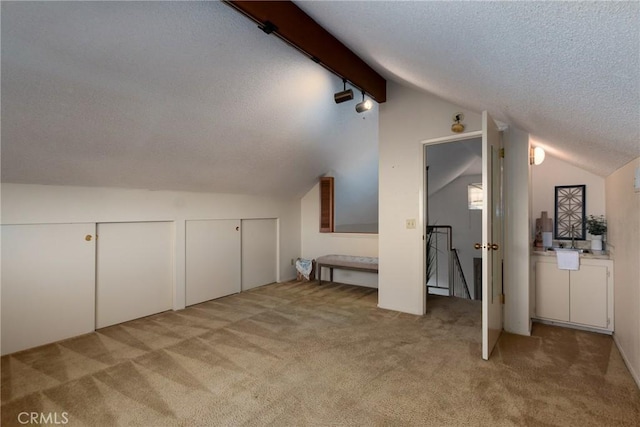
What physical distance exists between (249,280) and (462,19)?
457 centimetres

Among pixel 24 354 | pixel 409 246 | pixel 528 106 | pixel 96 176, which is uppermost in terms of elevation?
pixel 528 106

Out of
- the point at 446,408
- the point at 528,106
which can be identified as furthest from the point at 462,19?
the point at 446,408

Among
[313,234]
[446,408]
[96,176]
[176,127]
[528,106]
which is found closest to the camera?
[446,408]

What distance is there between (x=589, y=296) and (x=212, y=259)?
449cm

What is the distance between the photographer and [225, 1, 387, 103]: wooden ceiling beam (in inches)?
77.9

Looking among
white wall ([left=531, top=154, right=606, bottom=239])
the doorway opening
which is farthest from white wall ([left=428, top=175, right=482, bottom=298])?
white wall ([left=531, top=154, right=606, bottom=239])

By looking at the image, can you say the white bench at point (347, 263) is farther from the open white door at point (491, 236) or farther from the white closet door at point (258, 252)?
the open white door at point (491, 236)

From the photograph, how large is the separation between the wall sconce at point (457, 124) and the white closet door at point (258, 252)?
329 centimetres

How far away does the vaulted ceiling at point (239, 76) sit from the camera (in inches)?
47.3

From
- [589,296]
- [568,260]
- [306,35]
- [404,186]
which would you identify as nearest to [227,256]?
[404,186]

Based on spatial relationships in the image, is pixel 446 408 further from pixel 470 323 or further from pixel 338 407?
pixel 470 323

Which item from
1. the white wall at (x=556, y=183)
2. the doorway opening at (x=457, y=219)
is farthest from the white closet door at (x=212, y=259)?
the white wall at (x=556, y=183)

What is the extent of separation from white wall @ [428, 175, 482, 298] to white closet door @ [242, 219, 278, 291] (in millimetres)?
3847

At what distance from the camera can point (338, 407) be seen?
1.96m
